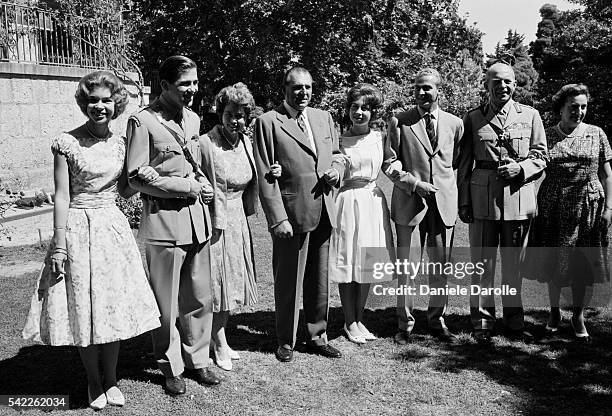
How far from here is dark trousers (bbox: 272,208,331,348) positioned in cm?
497

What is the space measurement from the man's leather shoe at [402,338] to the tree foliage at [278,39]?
11.0 meters

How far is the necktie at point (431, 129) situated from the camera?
5.29 meters

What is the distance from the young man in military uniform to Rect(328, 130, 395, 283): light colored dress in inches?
Result: 51.8

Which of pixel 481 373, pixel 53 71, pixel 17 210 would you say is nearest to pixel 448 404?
pixel 481 373

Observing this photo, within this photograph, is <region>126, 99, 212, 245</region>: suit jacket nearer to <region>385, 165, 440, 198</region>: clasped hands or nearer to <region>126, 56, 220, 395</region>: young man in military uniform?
<region>126, 56, 220, 395</region>: young man in military uniform

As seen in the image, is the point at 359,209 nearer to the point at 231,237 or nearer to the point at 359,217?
the point at 359,217

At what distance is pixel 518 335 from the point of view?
5.56 m

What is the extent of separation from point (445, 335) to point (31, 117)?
817cm

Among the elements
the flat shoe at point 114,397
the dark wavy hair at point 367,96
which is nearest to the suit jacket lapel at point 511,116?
the dark wavy hair at point 367,96

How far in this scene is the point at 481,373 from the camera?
189 inches

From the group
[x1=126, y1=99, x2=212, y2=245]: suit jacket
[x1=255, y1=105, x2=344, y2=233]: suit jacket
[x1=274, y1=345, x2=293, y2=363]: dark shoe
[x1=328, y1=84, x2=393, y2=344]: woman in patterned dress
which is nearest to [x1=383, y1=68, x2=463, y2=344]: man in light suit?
[x1=328, y1=84, x2=393, y2=344]: woman in patterned dress

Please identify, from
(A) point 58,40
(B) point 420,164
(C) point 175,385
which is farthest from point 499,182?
(A) point 58,40

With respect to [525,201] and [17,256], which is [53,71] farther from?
[525,201]

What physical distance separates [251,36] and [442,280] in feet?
38.0
